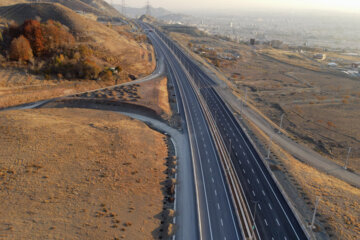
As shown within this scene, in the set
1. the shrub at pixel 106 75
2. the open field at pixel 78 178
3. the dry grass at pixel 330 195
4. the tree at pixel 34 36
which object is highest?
the tree at pixel 34 36

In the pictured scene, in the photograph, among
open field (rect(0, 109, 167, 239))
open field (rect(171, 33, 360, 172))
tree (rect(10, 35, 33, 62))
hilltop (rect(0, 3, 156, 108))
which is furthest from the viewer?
tree (rect(10, 35, 33, 62))

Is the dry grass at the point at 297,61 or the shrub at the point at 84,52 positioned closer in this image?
the shrub at the point at 84,52

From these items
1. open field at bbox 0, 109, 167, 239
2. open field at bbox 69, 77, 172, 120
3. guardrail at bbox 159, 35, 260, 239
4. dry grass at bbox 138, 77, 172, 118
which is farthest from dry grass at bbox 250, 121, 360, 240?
open field at bbox 69, 77, 172, 120

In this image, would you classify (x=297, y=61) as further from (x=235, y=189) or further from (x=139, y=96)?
(x=235, y=189)

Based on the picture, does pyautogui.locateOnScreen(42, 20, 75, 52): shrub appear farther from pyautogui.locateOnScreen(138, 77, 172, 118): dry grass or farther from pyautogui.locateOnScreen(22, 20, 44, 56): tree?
pyautogui.locateOnScreen(138, 77, 172, 118): dry grass

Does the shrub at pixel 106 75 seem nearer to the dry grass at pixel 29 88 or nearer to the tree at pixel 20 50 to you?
the dry grass at pixel 29 88

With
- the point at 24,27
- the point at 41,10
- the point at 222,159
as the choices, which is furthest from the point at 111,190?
the point at 41,10

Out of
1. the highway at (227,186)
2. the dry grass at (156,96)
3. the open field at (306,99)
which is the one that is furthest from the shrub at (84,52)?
the open field at (306,99)
